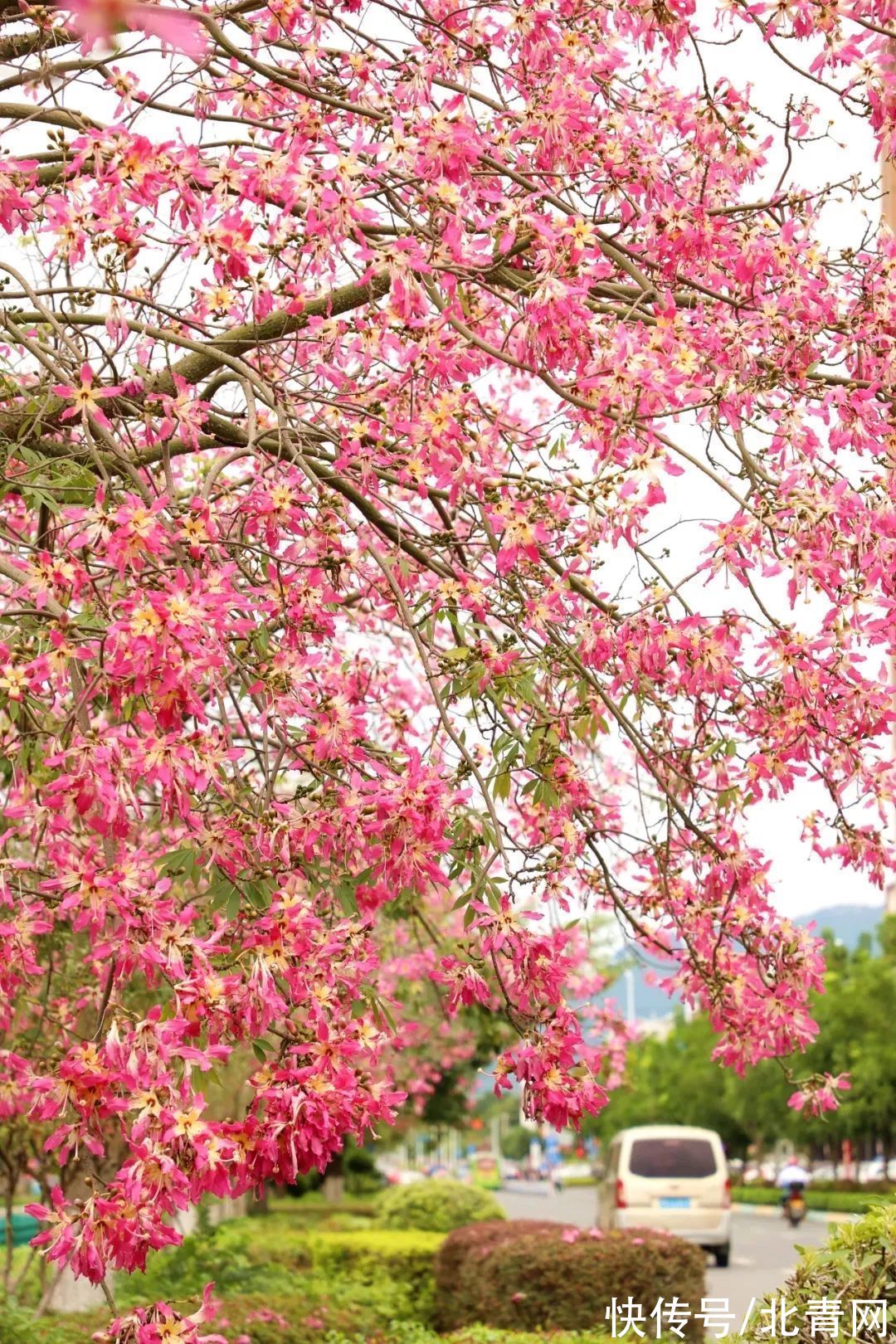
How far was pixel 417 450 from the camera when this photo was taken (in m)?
4.47

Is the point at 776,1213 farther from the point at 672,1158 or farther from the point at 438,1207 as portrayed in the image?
the point at 438,1207

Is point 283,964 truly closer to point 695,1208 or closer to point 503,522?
point 503,522

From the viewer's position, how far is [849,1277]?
14.1ft

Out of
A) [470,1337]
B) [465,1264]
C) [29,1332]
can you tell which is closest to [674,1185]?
[465,1264]

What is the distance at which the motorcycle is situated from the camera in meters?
30.0

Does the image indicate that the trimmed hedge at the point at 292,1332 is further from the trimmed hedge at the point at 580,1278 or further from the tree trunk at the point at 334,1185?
the tree trunk at the point at 334,1185

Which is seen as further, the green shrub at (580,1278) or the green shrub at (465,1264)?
the green shrub at (465,1264)

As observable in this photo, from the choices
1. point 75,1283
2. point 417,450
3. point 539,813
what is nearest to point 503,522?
point 417,450

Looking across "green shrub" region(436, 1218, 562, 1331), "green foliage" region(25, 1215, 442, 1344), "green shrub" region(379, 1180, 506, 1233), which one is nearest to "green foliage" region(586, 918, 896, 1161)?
"green shrub" region(379, 1180, 506, 1233)

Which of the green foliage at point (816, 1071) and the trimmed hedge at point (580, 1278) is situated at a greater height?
the green foliage at point (816, 1071)

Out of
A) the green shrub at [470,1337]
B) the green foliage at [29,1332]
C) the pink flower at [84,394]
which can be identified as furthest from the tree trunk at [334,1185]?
the pink flower at [84,394]

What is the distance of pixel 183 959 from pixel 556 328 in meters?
1.89

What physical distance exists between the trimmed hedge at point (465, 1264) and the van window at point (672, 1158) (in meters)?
6.57

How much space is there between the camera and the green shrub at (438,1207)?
18.4 m
